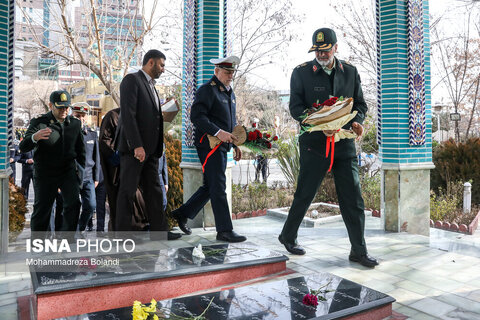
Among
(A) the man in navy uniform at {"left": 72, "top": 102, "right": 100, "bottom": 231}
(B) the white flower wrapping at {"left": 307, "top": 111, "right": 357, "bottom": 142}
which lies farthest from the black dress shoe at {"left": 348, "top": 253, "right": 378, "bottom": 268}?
(A) the man in navy uniform at {"left": 72, "top": 102, "right": 100, "bottom": 231}

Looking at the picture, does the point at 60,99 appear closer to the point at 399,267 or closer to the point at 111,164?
the point at 111,164

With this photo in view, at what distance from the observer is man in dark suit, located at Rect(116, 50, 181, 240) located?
4.89 m

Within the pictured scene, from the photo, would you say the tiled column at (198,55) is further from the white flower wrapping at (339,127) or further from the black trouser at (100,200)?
the white flower wrapping at (339,127)

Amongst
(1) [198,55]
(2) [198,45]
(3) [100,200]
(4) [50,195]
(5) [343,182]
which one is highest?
(2) [198,45]

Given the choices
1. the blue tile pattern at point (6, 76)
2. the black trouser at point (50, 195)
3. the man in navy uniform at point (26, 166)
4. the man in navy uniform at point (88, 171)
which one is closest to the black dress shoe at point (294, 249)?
the black trouser at point (50, 195)

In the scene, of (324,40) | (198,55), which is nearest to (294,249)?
(324,40)

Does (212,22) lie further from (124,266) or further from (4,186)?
(124,266)

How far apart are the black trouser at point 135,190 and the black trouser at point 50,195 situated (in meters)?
0.67

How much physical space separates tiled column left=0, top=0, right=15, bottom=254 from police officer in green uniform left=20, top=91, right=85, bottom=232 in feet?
1.01

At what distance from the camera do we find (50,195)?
511 centimetres

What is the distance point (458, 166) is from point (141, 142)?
804 cm

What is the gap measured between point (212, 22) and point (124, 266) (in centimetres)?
425

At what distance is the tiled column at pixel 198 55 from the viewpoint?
6.57 metres

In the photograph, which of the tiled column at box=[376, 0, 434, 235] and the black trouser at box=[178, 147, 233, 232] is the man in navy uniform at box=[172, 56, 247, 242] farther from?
the tiled column at box=[376, 0, 434, 235]
